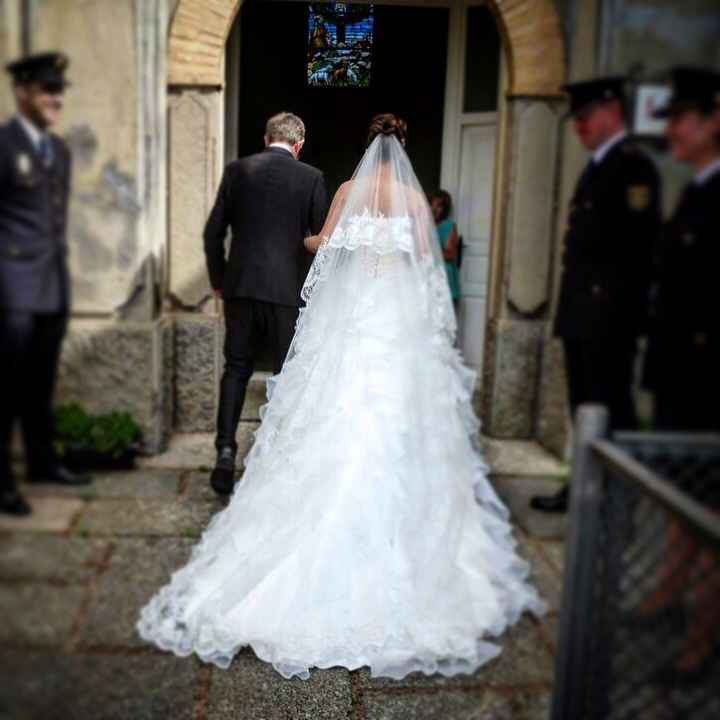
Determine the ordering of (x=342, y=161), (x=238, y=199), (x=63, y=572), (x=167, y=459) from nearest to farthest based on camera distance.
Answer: (x=63, y=572), (x=167, y=459), (x=238, y=199), (x=342, y=161)

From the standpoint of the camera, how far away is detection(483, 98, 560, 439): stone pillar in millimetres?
993

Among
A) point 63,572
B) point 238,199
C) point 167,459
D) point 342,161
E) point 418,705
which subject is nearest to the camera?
point 63,572

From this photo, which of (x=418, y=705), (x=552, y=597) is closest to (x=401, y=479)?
(x=418, y=705)

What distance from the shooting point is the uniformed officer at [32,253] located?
869mm

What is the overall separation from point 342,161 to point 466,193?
0.33m

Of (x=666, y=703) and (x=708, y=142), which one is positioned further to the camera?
(x=666, y=703)

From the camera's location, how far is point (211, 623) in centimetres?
171

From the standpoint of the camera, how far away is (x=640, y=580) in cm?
107

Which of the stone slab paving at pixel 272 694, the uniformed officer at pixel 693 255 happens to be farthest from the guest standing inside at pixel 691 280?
the stone slab paving at pixel 272 694

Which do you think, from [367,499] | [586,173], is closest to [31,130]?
[586,173]

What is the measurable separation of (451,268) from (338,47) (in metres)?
0.42

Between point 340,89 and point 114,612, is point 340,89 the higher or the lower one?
the higher one

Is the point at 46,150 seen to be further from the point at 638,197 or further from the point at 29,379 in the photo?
the point at 638,197

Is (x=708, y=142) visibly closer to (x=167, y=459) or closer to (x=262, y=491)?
(x=167, y=459)
